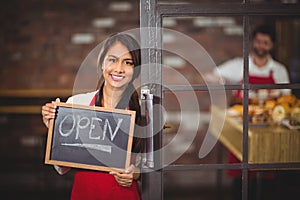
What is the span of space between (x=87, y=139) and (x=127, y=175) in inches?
9.7

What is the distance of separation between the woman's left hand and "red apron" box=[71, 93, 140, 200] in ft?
0.19

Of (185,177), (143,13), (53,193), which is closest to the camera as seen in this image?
(143,13)

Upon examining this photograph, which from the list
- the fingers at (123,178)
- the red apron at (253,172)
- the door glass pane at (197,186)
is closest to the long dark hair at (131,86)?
the fingers at (123,178)

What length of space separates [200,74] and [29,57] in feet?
5.94

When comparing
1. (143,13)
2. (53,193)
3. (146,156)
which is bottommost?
(53,193)

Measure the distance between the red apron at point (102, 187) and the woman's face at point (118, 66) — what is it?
14 centimetres

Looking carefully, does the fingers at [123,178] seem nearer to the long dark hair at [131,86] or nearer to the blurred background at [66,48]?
the long dark hair at [131,86]

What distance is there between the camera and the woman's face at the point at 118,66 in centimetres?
270

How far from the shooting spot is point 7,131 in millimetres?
6242

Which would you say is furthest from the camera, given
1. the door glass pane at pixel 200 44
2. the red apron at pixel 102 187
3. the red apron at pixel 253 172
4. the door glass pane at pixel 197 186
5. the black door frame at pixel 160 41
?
the door glass pane at pixel 200 44

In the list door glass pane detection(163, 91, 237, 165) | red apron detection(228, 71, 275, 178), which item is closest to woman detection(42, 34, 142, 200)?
red apron detection(228, 71, 275, 178)

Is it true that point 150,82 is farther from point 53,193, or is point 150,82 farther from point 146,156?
point 53,193

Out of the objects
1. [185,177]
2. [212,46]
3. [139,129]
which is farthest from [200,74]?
[139,129]

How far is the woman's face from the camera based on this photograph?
8.84ft
